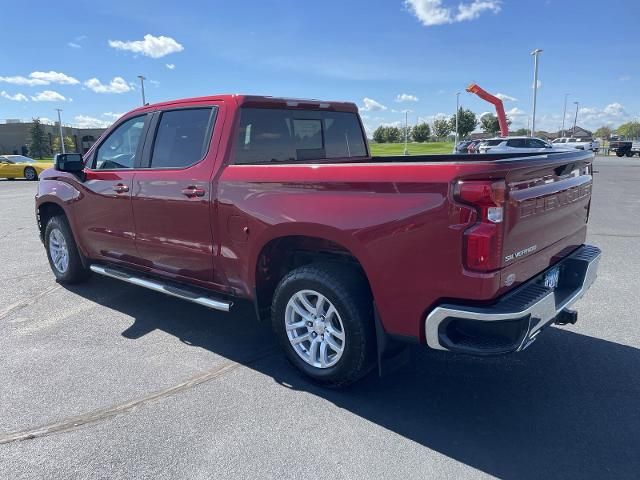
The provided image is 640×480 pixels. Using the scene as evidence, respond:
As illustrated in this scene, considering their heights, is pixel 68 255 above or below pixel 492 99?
below

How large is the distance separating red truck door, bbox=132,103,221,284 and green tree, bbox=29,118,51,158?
71531 millimetres

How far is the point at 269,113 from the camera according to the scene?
415cm

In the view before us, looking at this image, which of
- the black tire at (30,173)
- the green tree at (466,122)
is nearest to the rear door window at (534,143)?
the black tire at (30,173)

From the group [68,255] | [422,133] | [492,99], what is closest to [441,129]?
[422,133]

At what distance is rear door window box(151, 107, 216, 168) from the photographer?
4031 mm

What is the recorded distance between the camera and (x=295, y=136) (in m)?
4.39

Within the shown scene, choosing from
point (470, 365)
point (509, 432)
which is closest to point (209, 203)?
point (470, 365)

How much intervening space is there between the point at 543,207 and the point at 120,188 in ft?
12.0

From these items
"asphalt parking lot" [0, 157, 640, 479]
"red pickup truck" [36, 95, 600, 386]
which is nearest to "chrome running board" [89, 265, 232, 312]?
"red pickup truck" [36, 95, 600, 386]

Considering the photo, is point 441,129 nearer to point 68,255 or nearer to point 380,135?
point 380,135

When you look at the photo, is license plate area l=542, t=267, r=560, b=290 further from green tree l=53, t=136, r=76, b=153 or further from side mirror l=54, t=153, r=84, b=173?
green tree l=53, t=136, r=76, b=153

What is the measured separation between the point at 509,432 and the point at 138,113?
4.10 metres

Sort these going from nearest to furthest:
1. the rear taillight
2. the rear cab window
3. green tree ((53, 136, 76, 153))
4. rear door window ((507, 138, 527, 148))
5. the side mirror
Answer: the rear taillight, the rear cab window, the side mirror, rear door window ((507, 138, 527, 148)), green tree ((53, 136, 76, 153))

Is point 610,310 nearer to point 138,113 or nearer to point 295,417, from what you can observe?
point 295,417
